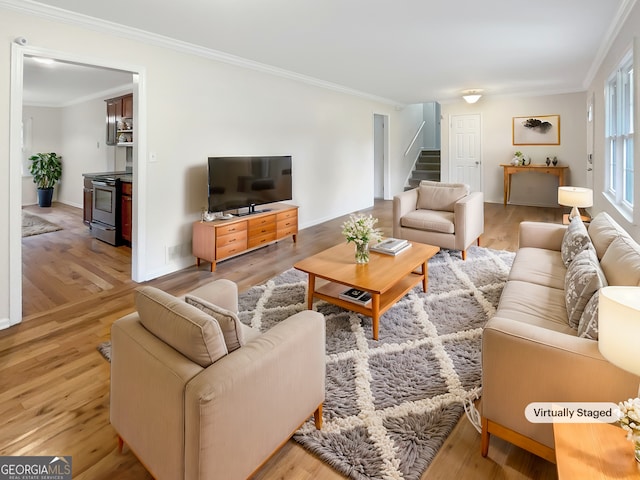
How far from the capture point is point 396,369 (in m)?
2.30

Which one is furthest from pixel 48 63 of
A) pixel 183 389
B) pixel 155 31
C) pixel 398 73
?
pixel 183 389

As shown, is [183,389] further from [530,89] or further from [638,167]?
[530,89]

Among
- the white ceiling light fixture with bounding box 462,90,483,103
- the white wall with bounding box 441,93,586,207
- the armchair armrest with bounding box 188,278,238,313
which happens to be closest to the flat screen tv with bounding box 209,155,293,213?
the armchair armrest with bounding box 188,278,238,313

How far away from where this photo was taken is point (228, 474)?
1301mm

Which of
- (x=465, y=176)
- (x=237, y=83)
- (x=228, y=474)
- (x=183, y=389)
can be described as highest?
(x=237, y=83)

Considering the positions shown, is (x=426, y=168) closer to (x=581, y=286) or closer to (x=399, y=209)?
(x=399, y=209)

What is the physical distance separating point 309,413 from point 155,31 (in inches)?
143

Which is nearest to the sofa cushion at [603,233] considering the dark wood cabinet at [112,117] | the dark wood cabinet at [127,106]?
the dark wood cabinet at [127,106]

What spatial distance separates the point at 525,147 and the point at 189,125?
698 cm

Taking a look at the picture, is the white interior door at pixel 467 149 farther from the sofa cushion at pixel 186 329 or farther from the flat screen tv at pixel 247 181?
the sofa cushion at pixel 186 329

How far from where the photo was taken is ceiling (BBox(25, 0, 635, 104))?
10.1 ft

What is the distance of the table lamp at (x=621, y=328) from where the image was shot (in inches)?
39.5

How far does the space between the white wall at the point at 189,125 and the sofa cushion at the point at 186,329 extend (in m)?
2.23

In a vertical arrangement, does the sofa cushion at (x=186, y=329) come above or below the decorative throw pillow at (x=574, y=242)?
below
